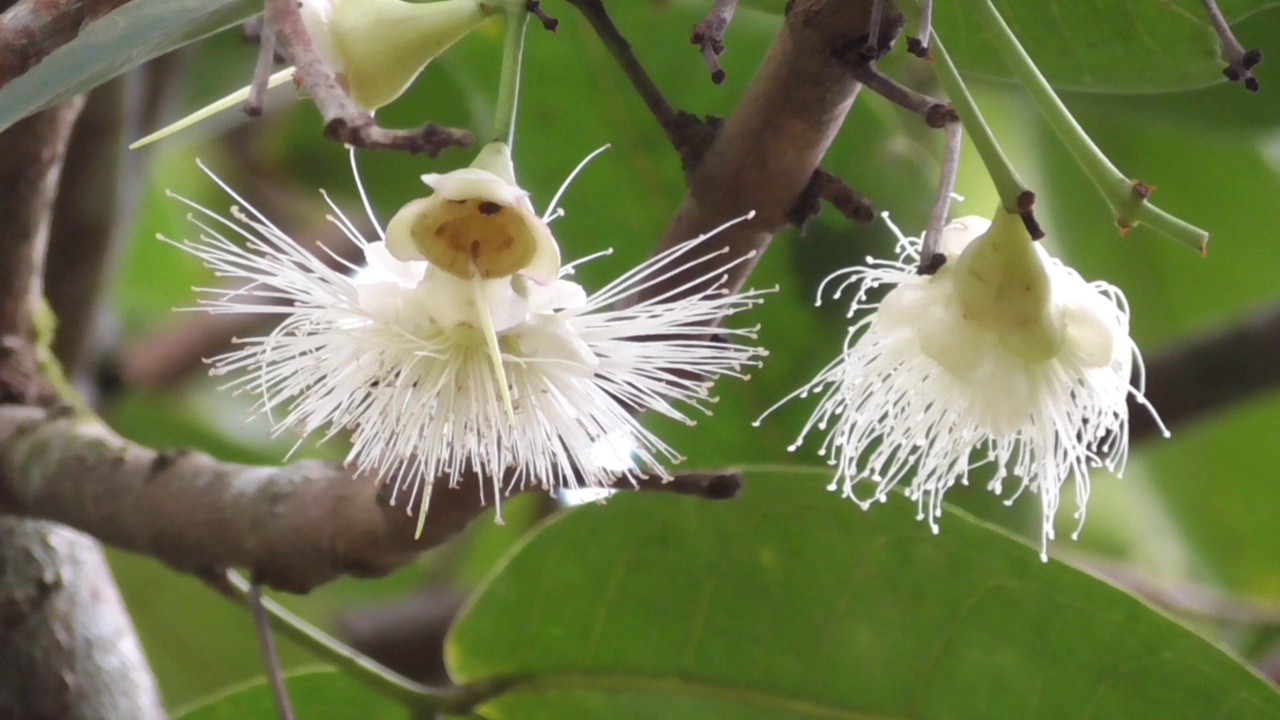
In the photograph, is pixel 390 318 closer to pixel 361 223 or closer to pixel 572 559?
pixel 572 559

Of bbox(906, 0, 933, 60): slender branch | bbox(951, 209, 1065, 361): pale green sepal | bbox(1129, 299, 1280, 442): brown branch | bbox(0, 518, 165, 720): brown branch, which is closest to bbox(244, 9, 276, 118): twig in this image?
bbox(906, 0, 933, 60): slender branch

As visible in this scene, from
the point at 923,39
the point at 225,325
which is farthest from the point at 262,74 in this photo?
the point at 225,325

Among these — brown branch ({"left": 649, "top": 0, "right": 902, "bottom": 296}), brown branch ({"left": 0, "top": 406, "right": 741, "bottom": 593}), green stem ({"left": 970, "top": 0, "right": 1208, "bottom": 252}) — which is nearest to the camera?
green stem ({"left": 970, "top": 0, "right": 1208, "bottom": 252})

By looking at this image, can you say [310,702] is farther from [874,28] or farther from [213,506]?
[874,28]

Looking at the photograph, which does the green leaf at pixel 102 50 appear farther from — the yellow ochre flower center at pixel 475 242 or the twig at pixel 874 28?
the twig at pixel 874 28

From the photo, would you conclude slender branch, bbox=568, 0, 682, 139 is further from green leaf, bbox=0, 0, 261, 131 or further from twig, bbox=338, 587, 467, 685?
twig, bbox=338, 587, 467, 685

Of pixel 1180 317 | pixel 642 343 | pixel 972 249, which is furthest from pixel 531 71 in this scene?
pixel 1180 317
